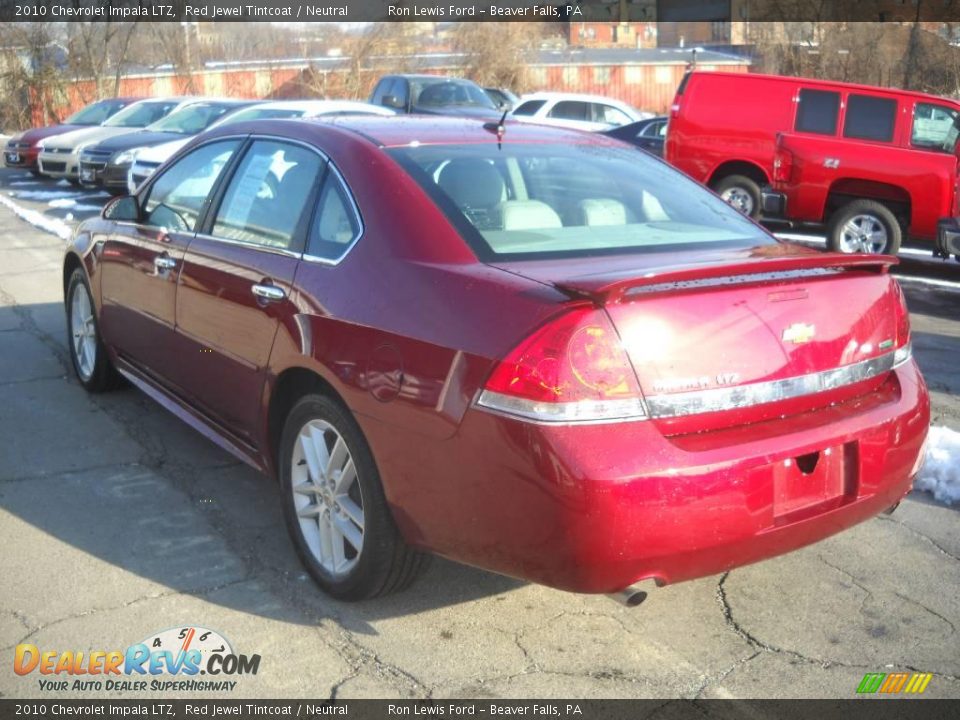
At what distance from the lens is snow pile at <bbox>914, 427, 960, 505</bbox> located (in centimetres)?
468

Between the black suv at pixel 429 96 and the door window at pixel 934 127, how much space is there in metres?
8.26

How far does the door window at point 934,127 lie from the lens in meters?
11.5

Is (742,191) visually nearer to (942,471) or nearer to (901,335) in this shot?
(942,471)

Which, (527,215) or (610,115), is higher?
(527,215)

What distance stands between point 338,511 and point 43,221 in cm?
1306

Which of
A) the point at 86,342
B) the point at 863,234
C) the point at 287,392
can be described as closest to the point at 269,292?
the point at 287,392

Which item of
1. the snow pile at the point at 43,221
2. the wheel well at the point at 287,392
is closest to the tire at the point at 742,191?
the snow pile at the point at 43,221

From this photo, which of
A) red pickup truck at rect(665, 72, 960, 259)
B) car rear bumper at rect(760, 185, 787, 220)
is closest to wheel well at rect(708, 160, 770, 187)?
red pickup truck at rect(665, 72, 960, 259)

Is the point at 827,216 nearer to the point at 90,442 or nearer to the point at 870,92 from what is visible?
the point at 870,92

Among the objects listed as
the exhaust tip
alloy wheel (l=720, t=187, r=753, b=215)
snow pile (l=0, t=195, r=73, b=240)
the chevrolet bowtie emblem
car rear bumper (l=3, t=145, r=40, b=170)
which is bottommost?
snow pile (l=0, t=195, r=73, b=240)

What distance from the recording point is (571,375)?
9.53 ft

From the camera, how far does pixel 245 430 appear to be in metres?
4.29

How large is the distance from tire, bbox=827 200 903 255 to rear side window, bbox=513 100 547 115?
1007 centimetres

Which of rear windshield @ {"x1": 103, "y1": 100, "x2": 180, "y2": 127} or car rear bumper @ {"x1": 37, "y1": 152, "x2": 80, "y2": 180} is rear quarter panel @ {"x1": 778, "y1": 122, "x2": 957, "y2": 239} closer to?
rear windshield @ {"x1": 103, "y1": 100, "x2": 180, "y2": 127}
